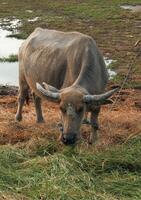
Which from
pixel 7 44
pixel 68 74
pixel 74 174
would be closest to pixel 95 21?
pixel 7 44

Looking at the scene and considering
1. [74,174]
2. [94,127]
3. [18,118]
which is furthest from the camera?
[18,118]

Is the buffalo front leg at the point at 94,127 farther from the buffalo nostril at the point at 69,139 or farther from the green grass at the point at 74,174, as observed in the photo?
the buffalo nostril at the point at 69,139

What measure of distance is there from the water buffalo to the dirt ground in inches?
12.8

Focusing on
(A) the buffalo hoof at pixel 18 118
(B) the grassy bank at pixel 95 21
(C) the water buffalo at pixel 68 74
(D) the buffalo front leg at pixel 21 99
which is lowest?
(B) the grassy bank at pixel 95 21

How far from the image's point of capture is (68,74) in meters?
8.70

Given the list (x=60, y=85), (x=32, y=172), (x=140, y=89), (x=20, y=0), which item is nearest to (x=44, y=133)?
(x=60, y=85)

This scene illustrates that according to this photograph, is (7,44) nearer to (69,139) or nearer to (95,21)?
(95,21)

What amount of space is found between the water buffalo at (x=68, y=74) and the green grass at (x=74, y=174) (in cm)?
53

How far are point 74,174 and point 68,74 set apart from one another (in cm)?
254

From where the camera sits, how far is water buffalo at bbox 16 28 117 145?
7.55 m

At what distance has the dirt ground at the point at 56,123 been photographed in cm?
923

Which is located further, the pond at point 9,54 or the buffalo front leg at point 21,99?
the pond at point 9,54

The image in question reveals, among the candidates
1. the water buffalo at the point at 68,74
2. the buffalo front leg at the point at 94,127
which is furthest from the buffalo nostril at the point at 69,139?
the buffalo front leg at the point at 94,127

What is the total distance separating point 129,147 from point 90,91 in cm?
114
